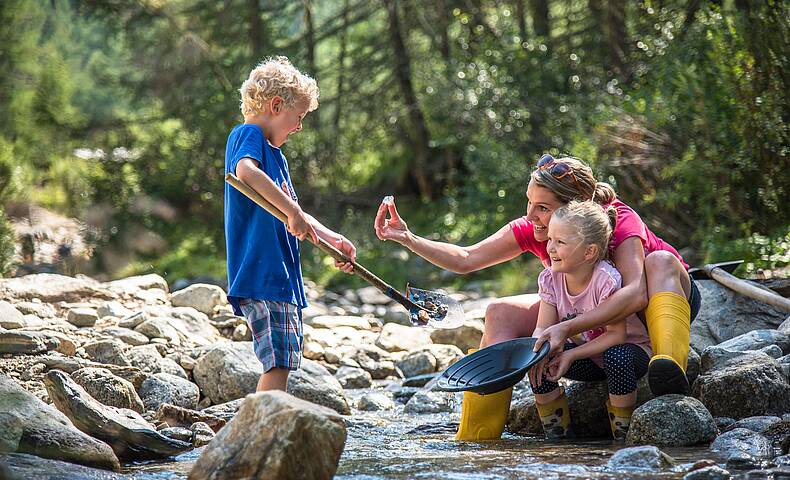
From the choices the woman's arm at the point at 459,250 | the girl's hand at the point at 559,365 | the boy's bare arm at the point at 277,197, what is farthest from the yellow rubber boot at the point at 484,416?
the boy's bare arm at the point at 277,197

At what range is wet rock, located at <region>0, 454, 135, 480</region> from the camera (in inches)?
111

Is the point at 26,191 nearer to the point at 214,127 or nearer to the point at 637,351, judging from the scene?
the point at 214,127

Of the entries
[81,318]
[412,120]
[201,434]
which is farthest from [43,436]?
[412,120]

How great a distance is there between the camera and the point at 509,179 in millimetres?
9336

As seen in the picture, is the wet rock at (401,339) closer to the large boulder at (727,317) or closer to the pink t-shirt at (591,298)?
the large boulder at (727,317)

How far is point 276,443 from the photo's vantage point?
8.59 feet

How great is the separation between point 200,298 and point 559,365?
12.2 ft

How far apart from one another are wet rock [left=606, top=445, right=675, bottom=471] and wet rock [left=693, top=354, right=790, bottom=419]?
2.82ft

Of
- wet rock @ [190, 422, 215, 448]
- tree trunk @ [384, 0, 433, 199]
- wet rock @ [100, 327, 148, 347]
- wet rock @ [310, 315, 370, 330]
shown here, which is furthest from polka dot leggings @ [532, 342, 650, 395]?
tree trunk @ [384, 0, 433, 199]

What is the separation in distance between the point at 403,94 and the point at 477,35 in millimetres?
1622

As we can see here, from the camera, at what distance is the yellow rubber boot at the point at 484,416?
3.83 metres

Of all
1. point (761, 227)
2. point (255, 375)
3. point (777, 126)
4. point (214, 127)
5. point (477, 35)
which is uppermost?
point (477, 35)

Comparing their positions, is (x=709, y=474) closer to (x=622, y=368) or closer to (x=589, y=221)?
(x=622, y=368)

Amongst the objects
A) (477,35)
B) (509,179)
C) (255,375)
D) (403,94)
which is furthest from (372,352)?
(403,94)
